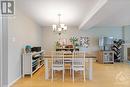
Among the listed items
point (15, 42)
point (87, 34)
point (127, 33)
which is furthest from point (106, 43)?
point (15, 42)

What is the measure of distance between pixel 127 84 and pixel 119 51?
A: 19.0 feet

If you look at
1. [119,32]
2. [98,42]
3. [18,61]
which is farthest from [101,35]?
[18,61]

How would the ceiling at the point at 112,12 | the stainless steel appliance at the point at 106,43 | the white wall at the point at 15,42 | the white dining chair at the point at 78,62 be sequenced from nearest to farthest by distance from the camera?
the ceiling at the point at 112,12 < the white wall at the point at 15,42 < the white dining chair at the point at 78,62 < the stainless steel appliance at the point at 106,43

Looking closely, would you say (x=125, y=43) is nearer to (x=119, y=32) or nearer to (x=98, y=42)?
(x=119, y=32)

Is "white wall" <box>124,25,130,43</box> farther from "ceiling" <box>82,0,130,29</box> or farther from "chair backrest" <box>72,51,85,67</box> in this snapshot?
"chair backrest" <box>72,51,85,67</box>

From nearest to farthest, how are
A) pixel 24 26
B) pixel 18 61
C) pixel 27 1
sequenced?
pixel 27 1 < pixel 18 61 < pixel 24 26

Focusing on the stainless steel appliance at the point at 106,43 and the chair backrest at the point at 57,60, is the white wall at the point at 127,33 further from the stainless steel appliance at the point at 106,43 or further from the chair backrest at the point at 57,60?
the chair backrest at the point at 57,60

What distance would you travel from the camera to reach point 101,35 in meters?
10.7

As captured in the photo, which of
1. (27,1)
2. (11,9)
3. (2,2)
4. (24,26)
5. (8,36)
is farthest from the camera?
(24,26)

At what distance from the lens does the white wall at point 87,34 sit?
10.6 metres

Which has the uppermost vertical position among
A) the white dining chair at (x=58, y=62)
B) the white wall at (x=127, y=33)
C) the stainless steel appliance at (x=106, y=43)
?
the white wall at (x=127, y=33)

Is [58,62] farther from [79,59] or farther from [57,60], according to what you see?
[79,59]

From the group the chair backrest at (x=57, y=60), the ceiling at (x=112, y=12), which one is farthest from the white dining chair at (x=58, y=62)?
the ceiling at (x=112, y=12)

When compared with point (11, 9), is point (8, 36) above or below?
below
